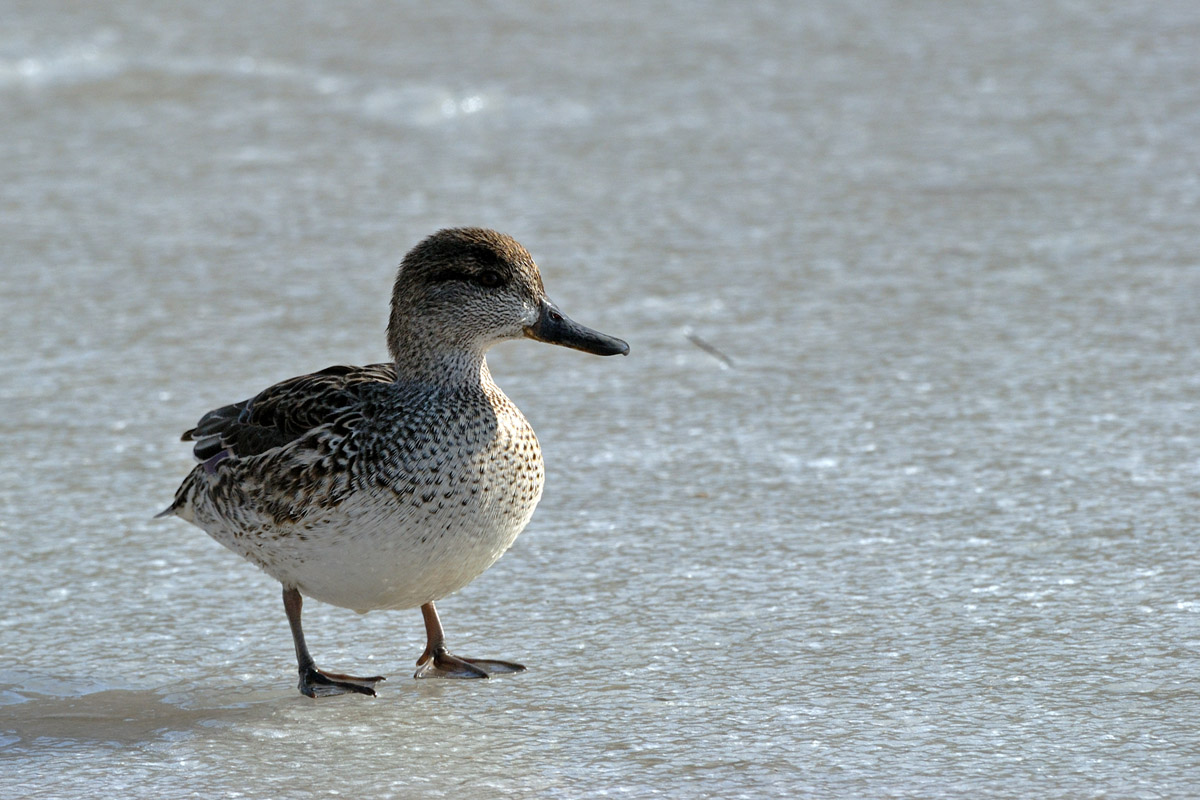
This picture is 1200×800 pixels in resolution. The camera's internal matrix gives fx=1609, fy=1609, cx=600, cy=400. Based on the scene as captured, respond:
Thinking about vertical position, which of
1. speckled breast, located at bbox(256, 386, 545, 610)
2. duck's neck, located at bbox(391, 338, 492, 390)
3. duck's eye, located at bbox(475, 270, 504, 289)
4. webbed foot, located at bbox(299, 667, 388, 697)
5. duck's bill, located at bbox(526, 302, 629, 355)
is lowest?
webbed foot, located at bbox(299, 667, 388, 697)

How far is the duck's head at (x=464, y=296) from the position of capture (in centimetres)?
396

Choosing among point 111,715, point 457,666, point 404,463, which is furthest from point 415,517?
point 111,715

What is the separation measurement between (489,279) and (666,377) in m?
1.56

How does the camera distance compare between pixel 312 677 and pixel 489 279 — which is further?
pixel 489 279

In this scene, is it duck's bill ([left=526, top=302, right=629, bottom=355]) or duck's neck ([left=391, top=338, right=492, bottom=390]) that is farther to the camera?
duck's bill ([left=526, top=302, right=629, bottom=355])

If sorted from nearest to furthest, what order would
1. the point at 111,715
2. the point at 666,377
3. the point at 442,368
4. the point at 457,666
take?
1. the point at 111,715
2. the point at 457,666
3. the point at 442,368
4. the point at 666,377

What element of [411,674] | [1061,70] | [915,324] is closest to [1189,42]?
[1061,70]

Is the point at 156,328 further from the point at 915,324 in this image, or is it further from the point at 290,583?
the point at 915,324

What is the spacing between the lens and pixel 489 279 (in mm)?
3975

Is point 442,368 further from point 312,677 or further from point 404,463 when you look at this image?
point 312,677

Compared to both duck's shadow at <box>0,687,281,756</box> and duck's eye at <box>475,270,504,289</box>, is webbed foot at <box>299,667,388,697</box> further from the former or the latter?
duck's eye at <box>475,270,504,289</box>

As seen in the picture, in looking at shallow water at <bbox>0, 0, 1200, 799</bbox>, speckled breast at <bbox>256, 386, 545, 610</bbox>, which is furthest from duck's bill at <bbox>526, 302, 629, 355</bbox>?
shallow water at <bbox>0, 0, 1200, 799</bbox>

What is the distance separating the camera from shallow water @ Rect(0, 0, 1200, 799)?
3418 mm

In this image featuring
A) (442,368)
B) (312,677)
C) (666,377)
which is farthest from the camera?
(666,377)
